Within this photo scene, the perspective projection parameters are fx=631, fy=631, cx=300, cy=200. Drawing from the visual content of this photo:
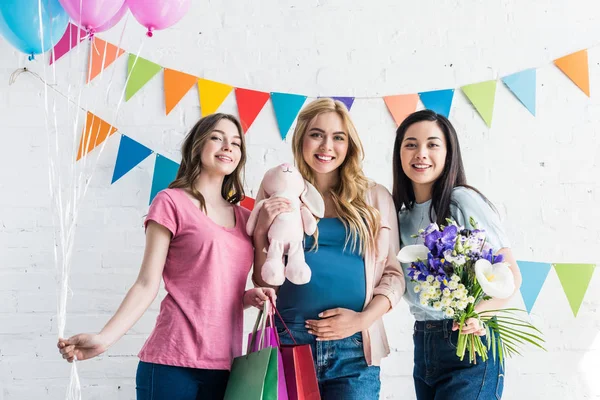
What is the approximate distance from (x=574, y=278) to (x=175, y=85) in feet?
5.45

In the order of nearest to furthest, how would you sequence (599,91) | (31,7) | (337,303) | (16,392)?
(337,303), (31,7), (16,392), (599,91)

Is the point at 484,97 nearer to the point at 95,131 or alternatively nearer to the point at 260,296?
the point at 260,296

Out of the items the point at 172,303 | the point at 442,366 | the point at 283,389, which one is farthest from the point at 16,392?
the point at 442,366

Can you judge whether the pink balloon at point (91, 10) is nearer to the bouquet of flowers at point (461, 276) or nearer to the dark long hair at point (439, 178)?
the dark long hair at point (439, 178)

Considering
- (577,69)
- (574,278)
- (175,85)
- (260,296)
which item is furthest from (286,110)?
(574,278)

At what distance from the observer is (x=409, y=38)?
8.01 feet

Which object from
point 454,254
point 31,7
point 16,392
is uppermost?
point 31,7

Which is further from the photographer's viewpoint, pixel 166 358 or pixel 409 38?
pixel 409 38

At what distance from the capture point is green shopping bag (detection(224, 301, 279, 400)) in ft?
4.91

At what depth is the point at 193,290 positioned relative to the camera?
166 centimetres

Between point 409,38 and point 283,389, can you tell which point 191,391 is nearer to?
point 283,389

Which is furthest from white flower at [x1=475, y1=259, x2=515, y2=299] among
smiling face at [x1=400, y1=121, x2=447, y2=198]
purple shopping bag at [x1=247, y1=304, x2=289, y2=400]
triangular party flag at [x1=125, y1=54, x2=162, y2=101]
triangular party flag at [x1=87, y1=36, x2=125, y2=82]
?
triangular party flag at [x1=87, y1=36, x2=125, y2=82]

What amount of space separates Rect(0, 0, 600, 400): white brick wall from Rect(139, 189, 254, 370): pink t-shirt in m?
0.61

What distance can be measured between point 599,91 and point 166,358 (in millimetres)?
1902
